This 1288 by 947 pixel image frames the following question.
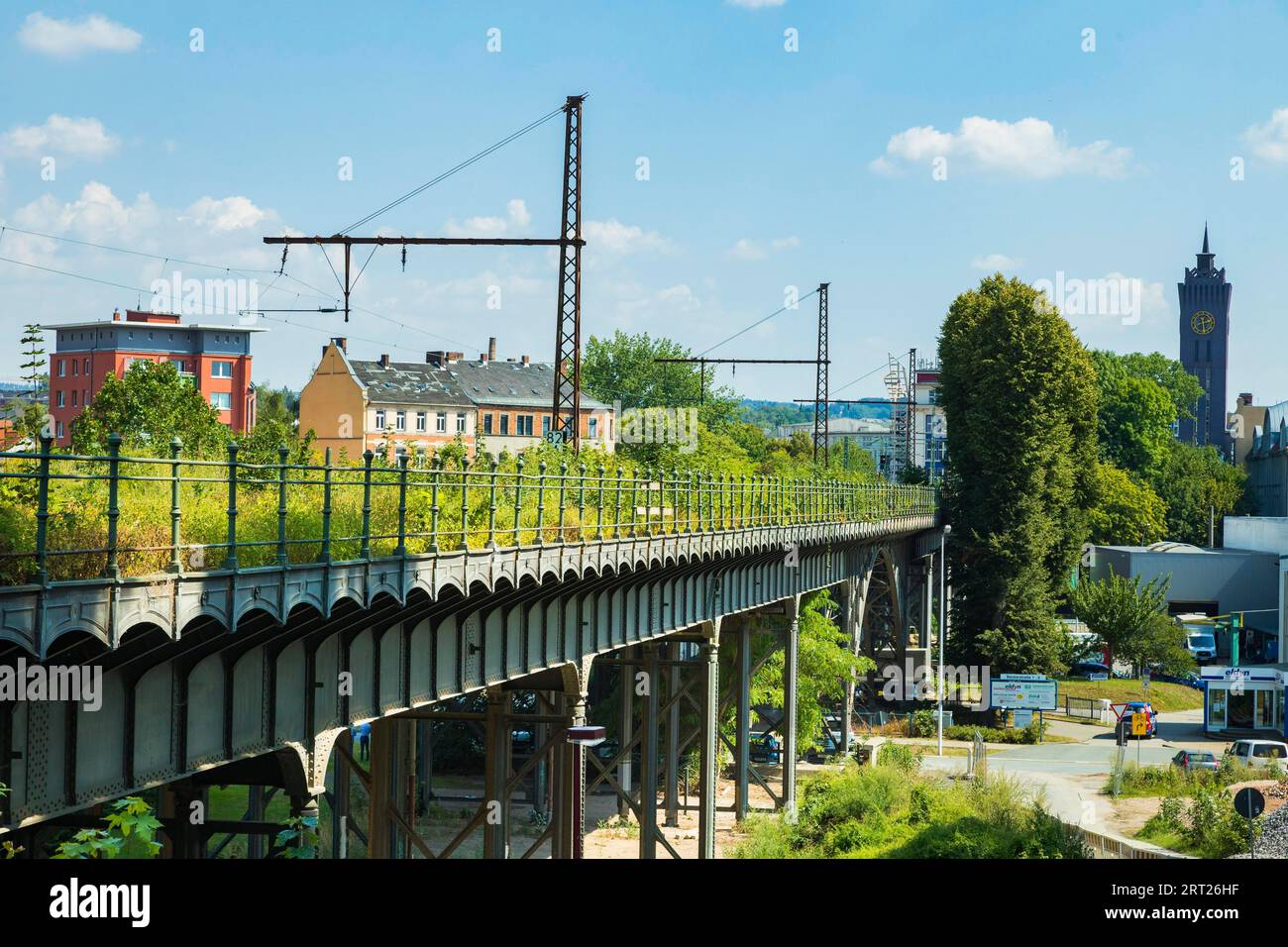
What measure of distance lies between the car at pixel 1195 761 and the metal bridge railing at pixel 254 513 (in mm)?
24301

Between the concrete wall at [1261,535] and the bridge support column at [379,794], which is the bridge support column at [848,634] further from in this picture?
the bridge support column at [379,794]

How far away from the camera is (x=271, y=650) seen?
1467 cm

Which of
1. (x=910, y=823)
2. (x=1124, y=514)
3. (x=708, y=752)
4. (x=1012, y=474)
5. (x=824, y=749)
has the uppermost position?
(x=1012, y=474)

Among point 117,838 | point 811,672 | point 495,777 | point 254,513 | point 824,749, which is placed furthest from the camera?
point 824,749

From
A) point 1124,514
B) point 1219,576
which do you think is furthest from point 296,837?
point 1124,514

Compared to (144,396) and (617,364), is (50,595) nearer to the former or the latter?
(144,396)

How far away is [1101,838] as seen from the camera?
35.3m

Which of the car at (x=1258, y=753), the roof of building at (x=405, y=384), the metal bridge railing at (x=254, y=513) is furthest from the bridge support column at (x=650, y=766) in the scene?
the roof of building at (x=405, y=384)

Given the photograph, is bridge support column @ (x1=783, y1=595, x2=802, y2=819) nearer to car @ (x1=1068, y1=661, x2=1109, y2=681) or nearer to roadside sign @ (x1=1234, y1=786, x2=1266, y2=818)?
roadside sign @ (x1=1234, y1=786, x2=1266, y2=818)

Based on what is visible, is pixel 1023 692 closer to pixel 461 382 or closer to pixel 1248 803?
pixel 1248 803

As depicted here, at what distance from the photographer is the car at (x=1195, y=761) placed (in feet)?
150

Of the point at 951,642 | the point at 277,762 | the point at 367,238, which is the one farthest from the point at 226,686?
the point at 951,642

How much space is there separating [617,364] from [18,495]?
414 ft

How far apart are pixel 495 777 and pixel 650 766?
27.2ft
